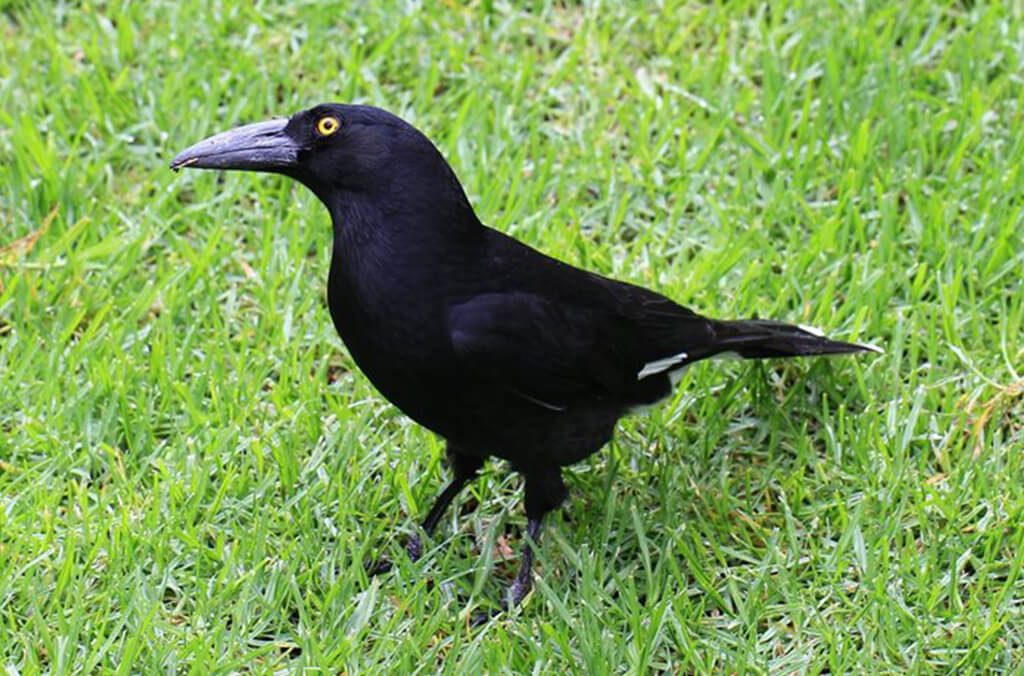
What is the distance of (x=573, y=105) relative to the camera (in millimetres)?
5977

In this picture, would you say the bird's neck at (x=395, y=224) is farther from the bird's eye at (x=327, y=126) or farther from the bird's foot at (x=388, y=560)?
the bird's foot at (x=388, y=560)

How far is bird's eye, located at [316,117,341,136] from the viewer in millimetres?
3936

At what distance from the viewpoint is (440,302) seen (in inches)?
153

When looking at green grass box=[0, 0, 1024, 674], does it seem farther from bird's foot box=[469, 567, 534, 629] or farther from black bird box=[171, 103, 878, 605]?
black bird box=[171, 103, 878, 605]

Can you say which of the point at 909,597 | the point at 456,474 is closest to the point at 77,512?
the point at 456,474

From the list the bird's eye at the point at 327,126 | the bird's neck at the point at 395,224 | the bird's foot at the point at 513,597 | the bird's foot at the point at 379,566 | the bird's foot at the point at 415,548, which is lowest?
the bird's foot at the point at 513,597

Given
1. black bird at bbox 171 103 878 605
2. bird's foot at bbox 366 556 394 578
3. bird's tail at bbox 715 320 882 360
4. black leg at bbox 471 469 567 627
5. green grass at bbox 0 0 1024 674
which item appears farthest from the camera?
bird's tail at bbox 715 320 882 360

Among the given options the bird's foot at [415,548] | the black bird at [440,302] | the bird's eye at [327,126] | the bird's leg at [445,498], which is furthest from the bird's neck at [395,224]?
the bird's foot at [415,548]

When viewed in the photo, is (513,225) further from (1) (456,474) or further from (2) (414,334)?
(2) (414,334)

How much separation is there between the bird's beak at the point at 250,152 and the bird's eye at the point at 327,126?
2.9 inches

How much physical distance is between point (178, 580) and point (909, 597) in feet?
6.18

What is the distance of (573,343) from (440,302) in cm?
45

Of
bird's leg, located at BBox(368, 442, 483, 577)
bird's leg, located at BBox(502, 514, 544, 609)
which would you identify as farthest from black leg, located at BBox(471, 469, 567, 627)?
bird's leg, located at BBox(368, 442, 483, 577)

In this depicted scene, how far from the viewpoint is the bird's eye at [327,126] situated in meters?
3.94
